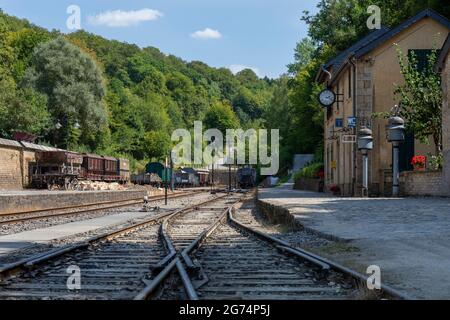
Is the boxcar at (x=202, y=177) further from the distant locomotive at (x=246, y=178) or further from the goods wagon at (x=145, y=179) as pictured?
the distant locomotive at (x=246, y=178)

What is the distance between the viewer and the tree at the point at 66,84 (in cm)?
6738

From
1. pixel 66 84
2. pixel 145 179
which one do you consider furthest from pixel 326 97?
pixel 145 179

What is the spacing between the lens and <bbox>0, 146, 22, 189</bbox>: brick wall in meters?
43.6

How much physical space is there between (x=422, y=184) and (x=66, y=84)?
5119 centimetres

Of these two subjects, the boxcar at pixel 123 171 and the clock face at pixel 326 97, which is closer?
the clock face at pixel 326 97

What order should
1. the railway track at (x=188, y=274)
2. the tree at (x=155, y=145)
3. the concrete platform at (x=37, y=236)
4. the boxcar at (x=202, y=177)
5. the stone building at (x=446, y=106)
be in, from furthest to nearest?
the tree at (x=155, y=145) < the boxcar at (x=202, y=177) < the stone building at (x=446, y=106) < the concrete platform at (x=37, y=236) < the railway track at (x=188, y=274)

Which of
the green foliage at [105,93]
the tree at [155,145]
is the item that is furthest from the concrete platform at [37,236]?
the tree at [155,145]

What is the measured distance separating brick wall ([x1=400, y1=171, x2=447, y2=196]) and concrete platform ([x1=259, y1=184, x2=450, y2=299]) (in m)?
5.14

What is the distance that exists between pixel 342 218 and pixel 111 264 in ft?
26.9

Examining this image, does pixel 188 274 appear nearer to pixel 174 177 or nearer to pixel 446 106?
pixel 446 106
